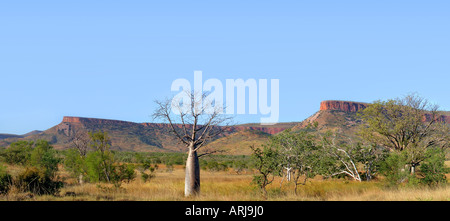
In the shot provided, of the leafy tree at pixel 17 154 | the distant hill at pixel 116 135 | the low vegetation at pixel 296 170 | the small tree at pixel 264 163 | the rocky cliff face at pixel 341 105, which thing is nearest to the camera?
the low vegetation at pixel 296 170

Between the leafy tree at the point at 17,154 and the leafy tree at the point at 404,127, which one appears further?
the leafy tree at the point at 17,154

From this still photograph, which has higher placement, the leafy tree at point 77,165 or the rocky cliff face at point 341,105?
the rocky cliff face at point 341,105

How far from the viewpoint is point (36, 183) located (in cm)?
1390

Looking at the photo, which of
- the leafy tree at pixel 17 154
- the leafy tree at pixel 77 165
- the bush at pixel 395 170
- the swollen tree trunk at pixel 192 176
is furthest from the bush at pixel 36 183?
the leafy tree at pixel 17 154

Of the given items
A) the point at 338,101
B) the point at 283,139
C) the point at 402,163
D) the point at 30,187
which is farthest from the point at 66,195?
the point at 338,101

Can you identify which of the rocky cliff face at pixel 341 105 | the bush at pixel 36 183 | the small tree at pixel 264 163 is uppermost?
the rocky cliff face at pixel 341 105

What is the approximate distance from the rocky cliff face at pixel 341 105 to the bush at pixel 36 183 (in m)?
111

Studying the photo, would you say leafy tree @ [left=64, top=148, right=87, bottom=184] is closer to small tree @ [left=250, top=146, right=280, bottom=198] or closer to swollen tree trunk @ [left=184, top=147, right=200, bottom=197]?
swollen tree trunk @ [left=184, top=147, right=200, bottom=197]

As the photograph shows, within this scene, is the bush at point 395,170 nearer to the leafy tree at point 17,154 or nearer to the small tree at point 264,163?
the small tree at point 264,163

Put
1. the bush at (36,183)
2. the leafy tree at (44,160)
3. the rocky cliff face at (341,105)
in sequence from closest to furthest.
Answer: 1. the bush at (36,183)
2. the leafy tree at (44,160)
3. the rocky cliff face at (341,105)

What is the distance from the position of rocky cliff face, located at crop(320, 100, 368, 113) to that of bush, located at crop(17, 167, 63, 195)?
364 ft

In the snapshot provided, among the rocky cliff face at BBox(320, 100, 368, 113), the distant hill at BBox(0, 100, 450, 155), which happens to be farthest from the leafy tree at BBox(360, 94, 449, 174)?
the rocky cliff face at BBox(320, 100, 368, 113)

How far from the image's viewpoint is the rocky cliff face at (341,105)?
121m

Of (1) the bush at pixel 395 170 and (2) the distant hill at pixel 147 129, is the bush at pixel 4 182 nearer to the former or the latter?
(1) the bush at pixel 395 170
